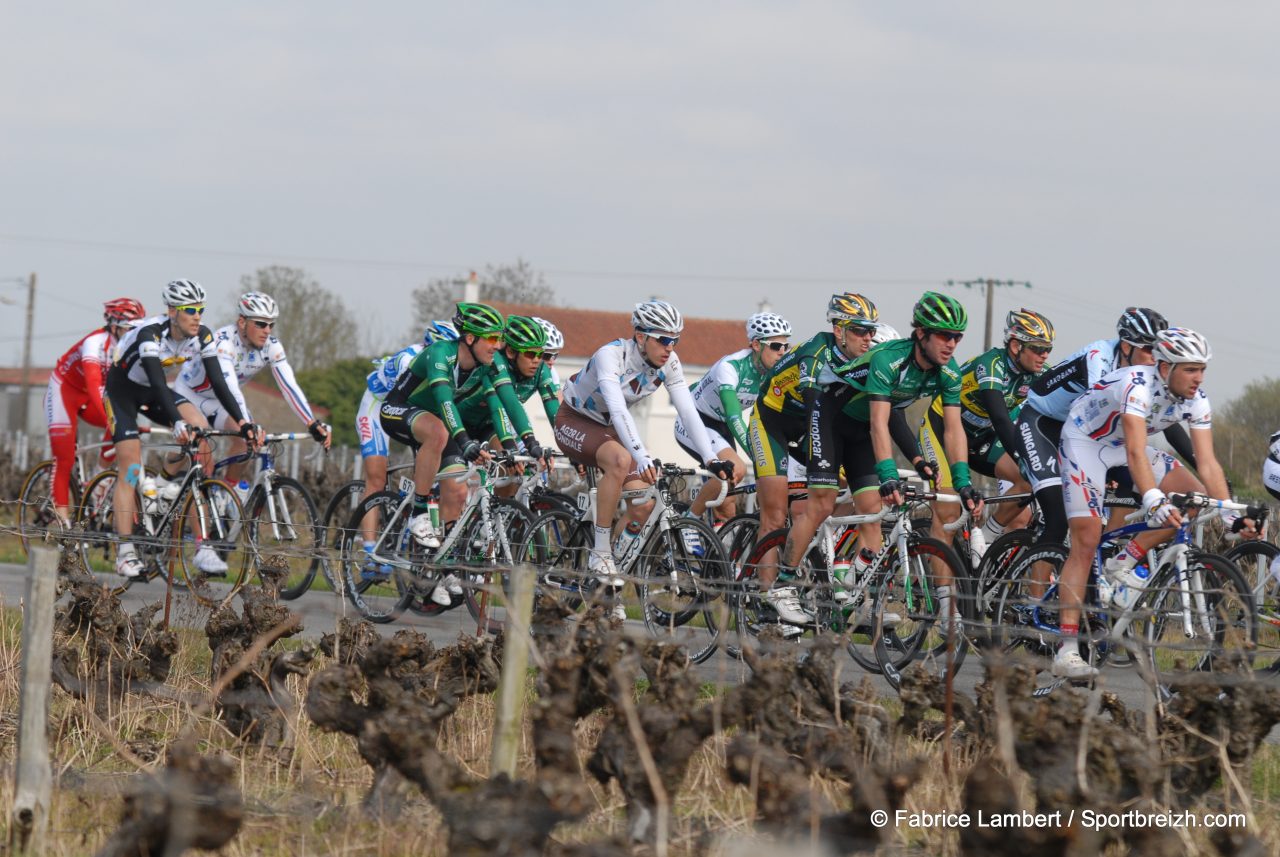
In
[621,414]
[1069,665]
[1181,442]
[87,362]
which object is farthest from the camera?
[87,362]

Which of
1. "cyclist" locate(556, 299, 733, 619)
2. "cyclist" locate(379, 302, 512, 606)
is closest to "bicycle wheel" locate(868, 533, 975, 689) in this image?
"cyclist" locate(556, 299, 733, 619)

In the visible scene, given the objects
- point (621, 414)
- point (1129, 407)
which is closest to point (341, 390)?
point (621, 414)

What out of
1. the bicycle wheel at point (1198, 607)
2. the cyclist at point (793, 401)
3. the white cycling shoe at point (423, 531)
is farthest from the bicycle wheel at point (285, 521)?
the bicycle wheel at point (1198, 607)

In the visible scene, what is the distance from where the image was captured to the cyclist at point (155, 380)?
13.0m

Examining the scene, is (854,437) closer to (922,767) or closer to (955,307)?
(955,307)

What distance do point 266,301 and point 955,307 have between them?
6.23 metres

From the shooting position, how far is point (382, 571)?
11.4 m

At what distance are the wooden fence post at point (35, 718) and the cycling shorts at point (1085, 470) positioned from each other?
18.6ft

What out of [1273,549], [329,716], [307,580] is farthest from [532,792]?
[307,580]

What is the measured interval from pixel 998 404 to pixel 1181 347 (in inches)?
101

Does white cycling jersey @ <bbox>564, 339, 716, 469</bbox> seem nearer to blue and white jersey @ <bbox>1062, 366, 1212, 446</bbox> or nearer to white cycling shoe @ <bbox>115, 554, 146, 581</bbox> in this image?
blue and white jersey @ <bbox>1062, 366, 1212, 446</bbox>

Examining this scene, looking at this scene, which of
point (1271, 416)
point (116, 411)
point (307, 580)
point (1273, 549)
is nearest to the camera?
point (1273, 549)

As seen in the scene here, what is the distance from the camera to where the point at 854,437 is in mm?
10477

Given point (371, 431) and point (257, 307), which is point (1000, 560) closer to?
point (371, 431)
